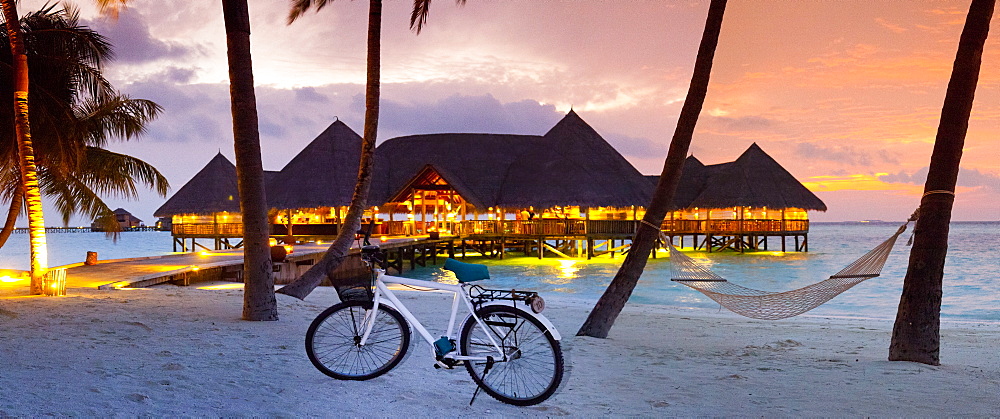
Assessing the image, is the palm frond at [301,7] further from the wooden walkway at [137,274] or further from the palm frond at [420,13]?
the wooden walkway at [137,274]

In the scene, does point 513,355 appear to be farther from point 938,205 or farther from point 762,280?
point 762,280

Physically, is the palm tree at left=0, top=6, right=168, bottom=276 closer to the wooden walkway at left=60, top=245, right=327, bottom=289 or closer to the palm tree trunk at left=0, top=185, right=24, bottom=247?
the palm tree trunk at left=0, top=185, right=24, bottom=247

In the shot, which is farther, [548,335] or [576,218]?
[576,218]

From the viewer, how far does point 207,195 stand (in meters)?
33.1

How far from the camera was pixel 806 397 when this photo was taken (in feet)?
14.2

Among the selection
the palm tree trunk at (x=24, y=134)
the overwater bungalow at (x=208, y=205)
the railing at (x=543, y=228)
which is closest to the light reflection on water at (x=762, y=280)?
the railing at (x=543, y=228)

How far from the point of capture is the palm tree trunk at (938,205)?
5898 millimetres

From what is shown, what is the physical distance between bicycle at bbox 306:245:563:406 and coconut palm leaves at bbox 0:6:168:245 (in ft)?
29.2

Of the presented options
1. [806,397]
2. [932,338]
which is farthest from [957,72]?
[806,397]

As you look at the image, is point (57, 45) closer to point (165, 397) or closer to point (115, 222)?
point (115, 222)

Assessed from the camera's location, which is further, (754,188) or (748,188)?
(754,188)

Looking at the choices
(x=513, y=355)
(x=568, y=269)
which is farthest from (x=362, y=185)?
(x=568, y=269)

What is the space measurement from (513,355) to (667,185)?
3.98m

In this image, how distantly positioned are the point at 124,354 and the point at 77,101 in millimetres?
9432
